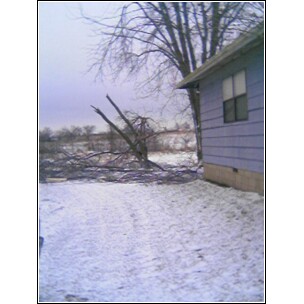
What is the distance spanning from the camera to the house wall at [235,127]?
2.80 meters

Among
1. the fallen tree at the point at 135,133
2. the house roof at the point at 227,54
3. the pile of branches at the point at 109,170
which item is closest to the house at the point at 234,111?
the house roof at the point at 227,54

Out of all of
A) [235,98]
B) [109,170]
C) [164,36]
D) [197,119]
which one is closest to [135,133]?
[109,170]

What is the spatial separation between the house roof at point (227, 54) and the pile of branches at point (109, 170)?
Result: 746 mm

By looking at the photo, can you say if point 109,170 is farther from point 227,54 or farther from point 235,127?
point 227,54

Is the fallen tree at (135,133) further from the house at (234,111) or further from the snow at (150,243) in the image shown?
the house at (234,111)

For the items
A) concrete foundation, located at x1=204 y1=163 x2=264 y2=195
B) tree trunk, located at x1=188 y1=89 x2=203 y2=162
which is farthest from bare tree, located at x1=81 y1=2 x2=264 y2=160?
concrete foundation, located at x1=204 y1=163 x2=264 y2=195

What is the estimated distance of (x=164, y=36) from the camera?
289 centimetres

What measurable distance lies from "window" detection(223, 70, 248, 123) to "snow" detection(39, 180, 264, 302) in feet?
2.10

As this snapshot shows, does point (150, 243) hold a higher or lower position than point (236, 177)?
lower

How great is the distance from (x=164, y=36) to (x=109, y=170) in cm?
120

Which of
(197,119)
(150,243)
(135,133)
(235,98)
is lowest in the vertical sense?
(150,243)

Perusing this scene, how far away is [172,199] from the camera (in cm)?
298

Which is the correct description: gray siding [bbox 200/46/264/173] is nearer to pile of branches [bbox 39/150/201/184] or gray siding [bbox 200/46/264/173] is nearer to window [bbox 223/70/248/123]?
window [bbox 223/70/248/123]
